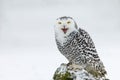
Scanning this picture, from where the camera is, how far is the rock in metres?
19.2

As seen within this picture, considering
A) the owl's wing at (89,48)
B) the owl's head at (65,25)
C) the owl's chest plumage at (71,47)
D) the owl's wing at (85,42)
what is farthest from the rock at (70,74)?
the owl's head at (65,25)

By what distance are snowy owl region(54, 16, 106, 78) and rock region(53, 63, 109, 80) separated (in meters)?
0.48

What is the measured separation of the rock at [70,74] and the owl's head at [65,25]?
1.31 m

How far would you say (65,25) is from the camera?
20219mm

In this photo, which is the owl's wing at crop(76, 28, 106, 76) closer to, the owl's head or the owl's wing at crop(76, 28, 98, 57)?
the owl's wing at crop(76, 28, 98, 57)

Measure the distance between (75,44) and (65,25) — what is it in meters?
0.83

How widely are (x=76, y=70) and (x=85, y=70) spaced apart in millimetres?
340

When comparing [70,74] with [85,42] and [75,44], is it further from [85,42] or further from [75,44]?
[85,42]

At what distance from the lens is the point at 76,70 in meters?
19.6

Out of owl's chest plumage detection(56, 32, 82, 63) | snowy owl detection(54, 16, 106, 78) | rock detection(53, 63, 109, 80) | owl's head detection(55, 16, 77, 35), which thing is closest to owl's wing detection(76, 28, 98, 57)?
snowy owl detection(54, 16, 106, 78)

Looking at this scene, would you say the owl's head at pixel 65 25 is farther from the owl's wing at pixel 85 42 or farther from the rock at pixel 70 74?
the rock at pixel 70 74

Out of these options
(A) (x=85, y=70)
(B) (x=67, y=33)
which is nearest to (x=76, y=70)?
(A) (x=85, y=70)

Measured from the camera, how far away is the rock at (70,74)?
63.1ft

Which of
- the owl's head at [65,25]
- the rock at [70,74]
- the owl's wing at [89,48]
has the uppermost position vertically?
the owl's head at [65,25]
